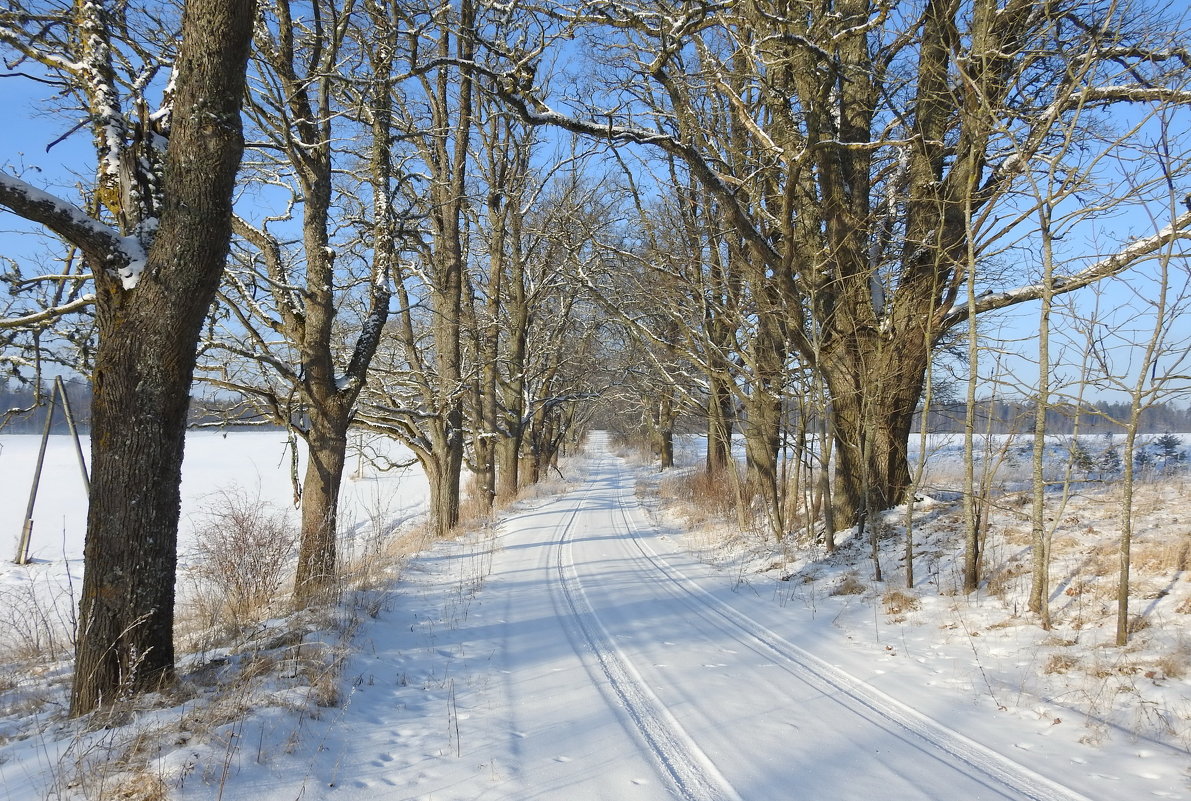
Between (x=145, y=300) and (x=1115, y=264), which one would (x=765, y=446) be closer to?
(x=1115, y=264)

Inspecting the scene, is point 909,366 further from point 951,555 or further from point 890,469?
point 951,555

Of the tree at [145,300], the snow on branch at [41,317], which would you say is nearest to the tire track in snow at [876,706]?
the tree at [145,300]

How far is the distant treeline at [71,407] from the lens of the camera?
A: 5.54 meters

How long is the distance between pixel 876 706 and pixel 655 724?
1638 millimetres

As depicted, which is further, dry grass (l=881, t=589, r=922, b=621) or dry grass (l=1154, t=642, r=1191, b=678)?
dry grass (l=881, t=589, r=922, b=621)

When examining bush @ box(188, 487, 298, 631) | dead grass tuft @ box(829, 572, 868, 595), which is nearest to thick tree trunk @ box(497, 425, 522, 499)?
bush @ box(188, 487, 298, 631)

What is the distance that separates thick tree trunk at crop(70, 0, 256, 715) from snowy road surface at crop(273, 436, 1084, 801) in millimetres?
1176

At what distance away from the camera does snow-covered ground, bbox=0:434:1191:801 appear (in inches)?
120

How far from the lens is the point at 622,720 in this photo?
3.82 m

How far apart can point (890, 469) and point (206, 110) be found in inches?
356

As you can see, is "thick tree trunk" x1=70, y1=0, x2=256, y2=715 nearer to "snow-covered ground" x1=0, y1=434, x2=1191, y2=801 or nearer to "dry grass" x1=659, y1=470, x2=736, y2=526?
"snow-covered ground" x1=0, y1=434, x2=1191, y2=801

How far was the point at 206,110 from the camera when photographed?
4.01 metres

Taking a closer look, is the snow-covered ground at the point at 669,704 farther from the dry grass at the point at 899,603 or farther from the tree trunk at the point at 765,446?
the tree trunk at the point at 765,446

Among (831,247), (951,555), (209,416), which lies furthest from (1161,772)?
(209,416)
